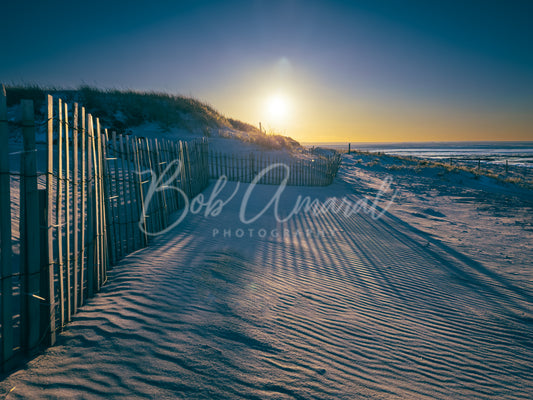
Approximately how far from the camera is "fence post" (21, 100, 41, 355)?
2.49 metres

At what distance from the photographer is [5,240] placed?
7.52ft

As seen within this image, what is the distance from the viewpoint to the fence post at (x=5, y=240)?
2162 millimetres

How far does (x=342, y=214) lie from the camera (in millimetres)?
10602

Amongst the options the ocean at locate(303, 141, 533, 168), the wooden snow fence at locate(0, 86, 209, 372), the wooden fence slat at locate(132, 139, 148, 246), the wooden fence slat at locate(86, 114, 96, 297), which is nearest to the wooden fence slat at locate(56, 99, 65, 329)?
the wooden snow fence at locate(0, 86, 209, 372)

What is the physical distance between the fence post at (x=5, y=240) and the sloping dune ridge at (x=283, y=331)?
0.95 feet

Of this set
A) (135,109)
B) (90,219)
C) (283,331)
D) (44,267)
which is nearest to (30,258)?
(44,267)

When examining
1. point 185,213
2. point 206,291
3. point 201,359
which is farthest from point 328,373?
point 185,213

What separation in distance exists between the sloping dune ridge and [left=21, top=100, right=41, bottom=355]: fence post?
Result: 0.90ft

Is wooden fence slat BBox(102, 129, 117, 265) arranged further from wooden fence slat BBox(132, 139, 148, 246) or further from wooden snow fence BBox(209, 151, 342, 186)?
wooden snow fence BBox(209, 151, 342, 186)

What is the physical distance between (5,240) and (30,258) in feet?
1.09

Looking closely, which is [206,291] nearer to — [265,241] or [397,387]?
[397,387]

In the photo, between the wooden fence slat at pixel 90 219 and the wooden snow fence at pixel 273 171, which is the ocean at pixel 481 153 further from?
the wooden fence slat at pixel 90 219

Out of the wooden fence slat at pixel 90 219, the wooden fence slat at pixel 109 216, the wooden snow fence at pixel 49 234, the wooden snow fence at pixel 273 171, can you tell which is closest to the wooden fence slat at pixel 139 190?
the wooden snow fence at pixel 49 234

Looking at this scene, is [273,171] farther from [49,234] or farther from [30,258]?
[30,258]
